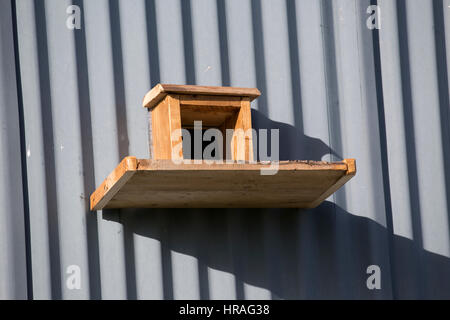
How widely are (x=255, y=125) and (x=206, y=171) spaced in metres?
0.74

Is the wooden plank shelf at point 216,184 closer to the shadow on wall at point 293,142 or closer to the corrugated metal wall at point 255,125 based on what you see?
the corrugated metal wall at point 255,125

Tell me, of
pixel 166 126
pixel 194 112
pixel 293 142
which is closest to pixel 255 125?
pixel 293 142

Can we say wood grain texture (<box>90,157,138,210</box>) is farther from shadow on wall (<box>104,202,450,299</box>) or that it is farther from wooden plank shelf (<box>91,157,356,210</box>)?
shadow on wall (<box>104,202,450,299</box>)

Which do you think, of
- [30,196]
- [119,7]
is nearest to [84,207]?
[30,196]

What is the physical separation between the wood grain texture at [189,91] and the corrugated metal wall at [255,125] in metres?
0.21

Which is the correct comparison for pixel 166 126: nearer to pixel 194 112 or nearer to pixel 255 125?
pixel 194 112

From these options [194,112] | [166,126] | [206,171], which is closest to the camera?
[206,171]

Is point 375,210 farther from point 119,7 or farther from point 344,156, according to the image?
point 119,7

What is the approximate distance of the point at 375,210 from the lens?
11.7 feet

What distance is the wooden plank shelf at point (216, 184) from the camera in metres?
2.78

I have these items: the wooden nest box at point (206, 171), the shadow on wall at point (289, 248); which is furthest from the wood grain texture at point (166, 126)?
the shadow on wall at point (289, 248)

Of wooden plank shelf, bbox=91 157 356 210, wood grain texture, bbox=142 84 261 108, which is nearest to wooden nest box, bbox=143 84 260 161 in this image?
wood grain texture, bbox=142 84 261 108

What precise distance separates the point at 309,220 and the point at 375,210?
0.31 meters

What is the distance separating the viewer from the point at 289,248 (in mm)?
3445
